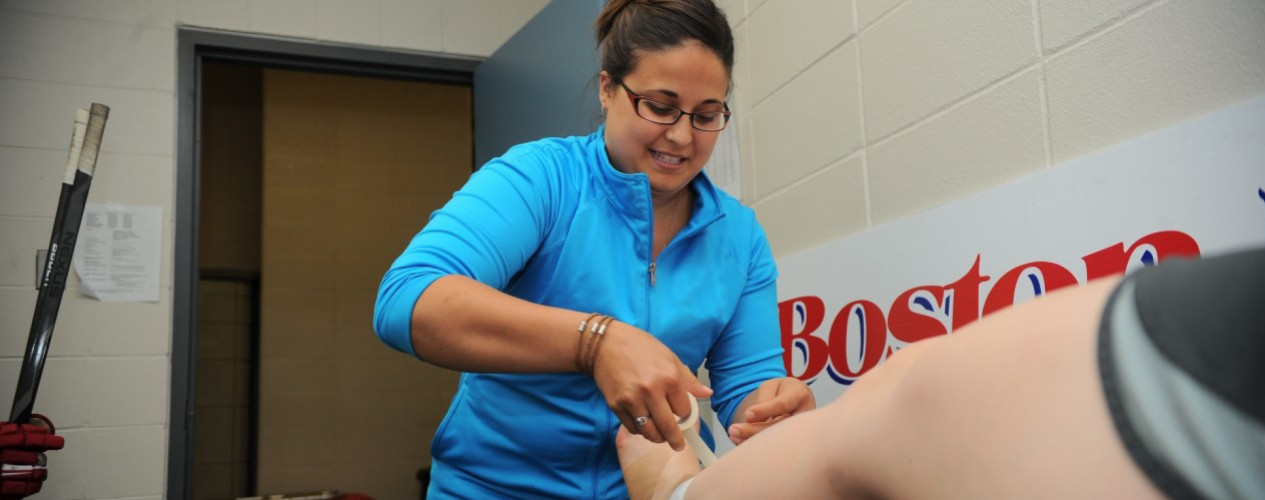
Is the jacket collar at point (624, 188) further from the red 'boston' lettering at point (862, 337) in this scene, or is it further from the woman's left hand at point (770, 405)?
the red 'boston' lettering at point (862, 337)

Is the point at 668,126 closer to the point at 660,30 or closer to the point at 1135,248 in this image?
the point at 660,30

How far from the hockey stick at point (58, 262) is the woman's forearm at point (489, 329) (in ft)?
5.76

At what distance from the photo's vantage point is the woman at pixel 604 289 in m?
1.02

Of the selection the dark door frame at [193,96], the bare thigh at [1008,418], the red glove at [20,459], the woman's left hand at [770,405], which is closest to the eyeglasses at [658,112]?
the woman's left hand at [770,405]

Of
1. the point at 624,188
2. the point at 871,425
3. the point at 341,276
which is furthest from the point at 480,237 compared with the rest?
the point at 341,276

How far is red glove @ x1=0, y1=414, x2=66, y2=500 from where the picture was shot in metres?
2.35

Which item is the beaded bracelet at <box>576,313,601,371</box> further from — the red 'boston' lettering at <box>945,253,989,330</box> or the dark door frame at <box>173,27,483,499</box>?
the dark door frame at <box>173,27,483,499</box>

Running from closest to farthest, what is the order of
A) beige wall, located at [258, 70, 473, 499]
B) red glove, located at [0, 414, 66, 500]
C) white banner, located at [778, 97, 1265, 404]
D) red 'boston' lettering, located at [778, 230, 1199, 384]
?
1. white banner, located at [778, 97, 1265, 404]
2. red 'boston' lettering, located at [778, 230, 1199, 384]
3. red glove, located at [0, 414, 66, 500]
4. beige wall, located at [258, 70, 473, 499]

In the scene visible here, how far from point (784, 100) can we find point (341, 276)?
3614mm

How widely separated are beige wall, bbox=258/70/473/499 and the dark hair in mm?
4135

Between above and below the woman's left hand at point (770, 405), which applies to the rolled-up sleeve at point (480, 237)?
above

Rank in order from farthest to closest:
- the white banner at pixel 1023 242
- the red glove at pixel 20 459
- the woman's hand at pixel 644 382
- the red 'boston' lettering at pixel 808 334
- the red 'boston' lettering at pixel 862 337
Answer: the red glove at pixel 20 459, the red 'boston' lettering at pixel 808 334, the red 'boston' lettering at pixel 862 337, the white banner at pixel 1023 242, the woman's hand at pixel 644 382

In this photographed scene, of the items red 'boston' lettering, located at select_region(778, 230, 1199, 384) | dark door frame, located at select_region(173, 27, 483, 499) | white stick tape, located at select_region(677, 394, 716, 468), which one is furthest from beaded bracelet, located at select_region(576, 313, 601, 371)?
dark door frame, located at select_region(173, 27, 483, 499)

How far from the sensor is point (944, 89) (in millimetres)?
1758
